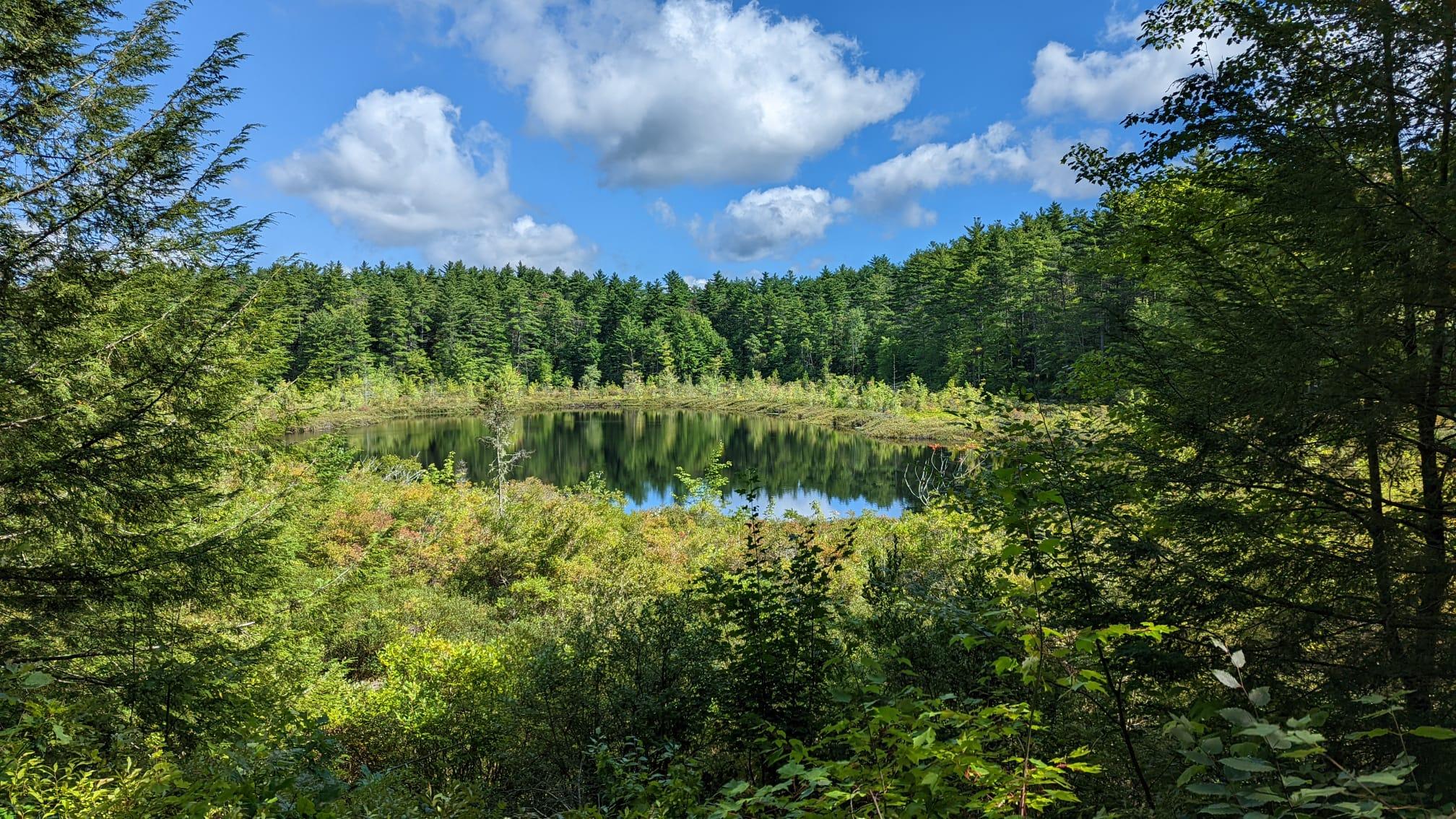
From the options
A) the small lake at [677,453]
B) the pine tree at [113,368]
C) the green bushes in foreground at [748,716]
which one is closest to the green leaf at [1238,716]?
the green bushes in foreground at [748,716]

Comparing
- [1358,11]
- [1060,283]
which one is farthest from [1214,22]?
[1060,283]

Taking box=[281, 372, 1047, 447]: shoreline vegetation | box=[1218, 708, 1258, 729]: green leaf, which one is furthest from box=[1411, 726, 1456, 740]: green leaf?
box=[281, 372, 1047, 447]: shoreline vegetation

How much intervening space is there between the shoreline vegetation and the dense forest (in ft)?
74.2

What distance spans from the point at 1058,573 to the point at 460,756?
405cm

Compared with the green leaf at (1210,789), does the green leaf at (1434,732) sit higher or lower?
higher

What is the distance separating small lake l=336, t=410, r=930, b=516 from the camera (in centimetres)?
2247

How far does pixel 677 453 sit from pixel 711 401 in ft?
61.0

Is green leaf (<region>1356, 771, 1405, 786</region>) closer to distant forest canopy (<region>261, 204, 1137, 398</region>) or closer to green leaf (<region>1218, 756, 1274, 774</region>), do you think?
green leaf (<region>1218, 756, 1274, 774</region>)

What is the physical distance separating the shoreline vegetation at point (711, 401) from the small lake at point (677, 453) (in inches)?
52.5

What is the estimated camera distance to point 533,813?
3.25 meters

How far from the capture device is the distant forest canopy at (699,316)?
41.2 metres

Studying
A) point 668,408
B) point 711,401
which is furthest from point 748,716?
point 711,401

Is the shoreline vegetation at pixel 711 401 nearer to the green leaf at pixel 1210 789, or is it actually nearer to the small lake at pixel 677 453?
the small lake at pixel 677 453

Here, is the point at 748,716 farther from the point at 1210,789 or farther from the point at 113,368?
the point at 113,368
